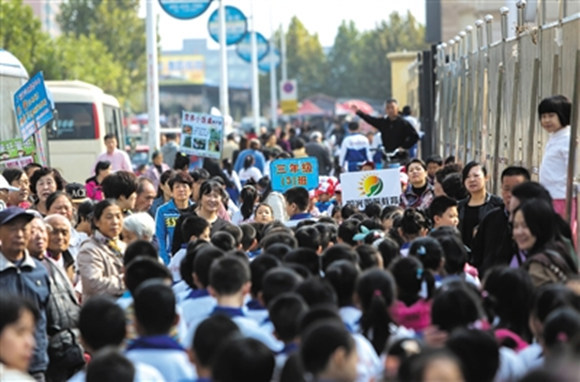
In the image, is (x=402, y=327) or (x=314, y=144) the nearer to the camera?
(x=402, y=327)

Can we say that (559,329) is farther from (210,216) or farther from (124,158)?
(124,158)

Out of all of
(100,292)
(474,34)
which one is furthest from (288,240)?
(474,34)

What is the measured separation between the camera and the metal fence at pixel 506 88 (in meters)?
13.0

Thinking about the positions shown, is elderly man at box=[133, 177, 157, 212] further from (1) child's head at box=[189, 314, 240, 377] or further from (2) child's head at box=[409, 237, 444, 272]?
(1) child's head at box=[189, 314, 240, 377]

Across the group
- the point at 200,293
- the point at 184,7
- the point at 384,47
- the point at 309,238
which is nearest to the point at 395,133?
the point at 184,7

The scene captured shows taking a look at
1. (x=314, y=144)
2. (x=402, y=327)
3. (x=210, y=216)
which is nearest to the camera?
(x=402, y=327)

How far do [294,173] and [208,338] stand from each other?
10.1m

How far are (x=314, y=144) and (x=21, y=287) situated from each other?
19.5 meters

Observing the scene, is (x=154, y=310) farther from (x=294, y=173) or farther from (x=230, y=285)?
(x=294, y=173)

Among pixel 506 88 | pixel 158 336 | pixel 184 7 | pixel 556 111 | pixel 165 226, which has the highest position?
pixel 184 7

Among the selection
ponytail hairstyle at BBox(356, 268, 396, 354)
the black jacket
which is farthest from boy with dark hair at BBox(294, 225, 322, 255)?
the black jacket

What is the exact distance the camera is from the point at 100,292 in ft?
31.3

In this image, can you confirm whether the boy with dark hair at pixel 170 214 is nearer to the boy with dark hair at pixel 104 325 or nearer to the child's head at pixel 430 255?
the child's head at pixel 430 255

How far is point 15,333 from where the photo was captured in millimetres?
6605
